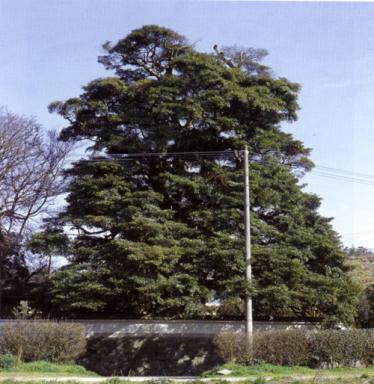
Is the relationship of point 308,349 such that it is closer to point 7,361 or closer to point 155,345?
point 155,345

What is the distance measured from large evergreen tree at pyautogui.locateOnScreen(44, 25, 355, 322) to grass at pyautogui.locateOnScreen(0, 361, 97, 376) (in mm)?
3690

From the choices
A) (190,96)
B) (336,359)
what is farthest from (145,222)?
(336,359)

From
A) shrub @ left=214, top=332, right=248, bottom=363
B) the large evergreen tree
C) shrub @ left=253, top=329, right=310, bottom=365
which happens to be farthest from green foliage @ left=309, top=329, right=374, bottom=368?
the large evergreen tree

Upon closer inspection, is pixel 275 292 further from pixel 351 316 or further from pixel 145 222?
pixel 145 222

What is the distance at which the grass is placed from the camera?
1398 centimetres

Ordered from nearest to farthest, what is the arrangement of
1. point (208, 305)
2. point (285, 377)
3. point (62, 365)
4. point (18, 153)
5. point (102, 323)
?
point (285, 377) < point (62, 365) < point (102, 323) < point (208, 305) < point (18, 153)

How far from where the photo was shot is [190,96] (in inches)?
850

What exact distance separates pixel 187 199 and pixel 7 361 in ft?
33.0

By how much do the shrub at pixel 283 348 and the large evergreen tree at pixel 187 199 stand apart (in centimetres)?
279

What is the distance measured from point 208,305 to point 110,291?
4.69 meters

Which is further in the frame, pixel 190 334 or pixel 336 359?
pixel 190 334

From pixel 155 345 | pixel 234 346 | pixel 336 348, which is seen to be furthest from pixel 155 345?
pixel 336 348

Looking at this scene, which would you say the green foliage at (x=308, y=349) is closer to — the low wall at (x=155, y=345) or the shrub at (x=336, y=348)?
the shrub at (x=336, y=348)

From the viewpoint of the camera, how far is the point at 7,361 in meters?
14.5
